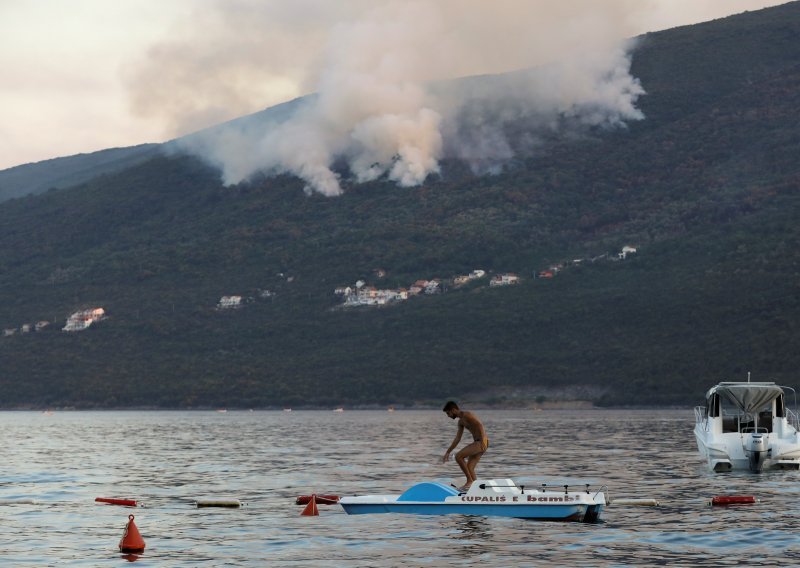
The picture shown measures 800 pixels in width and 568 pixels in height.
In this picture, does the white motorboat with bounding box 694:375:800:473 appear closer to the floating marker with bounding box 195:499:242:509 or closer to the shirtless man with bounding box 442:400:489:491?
the shirtless man with bounding box 442:400:489:491

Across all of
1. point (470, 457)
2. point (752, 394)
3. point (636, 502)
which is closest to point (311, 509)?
point (470, 457)

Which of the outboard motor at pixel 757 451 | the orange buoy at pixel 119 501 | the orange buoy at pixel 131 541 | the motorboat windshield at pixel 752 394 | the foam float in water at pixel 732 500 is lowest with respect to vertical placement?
the orange buoy at pixel 131 541

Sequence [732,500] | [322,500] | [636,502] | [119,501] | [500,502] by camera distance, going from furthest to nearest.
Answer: [119,501] < [732,500] < [322,500] < [636,502] < [500,502]

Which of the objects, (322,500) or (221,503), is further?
(221,503)

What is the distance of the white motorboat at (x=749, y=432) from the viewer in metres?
60.5

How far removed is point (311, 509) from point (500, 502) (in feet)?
21.2

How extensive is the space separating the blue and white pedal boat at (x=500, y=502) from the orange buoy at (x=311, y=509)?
2.80 metres

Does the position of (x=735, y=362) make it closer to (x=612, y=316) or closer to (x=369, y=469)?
(x=612, y=316)

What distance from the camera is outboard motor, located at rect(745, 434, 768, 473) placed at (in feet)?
197

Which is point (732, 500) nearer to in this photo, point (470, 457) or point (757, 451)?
point (470, 457)

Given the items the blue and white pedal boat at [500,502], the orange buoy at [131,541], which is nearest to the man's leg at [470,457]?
the blue and white pedal boat at [500,502]

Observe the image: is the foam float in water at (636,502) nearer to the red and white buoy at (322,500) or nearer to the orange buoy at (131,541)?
the red and white buoy at (322,500)

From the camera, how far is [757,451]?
197ft

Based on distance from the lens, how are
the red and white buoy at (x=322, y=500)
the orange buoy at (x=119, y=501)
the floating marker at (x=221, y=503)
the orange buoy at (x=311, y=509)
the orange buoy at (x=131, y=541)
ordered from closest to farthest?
the orange buoy at (x=131, y=541) → the orange buoy at (x=311, y=509) → the red and white buoy at (x=322, y=500) → the floating marker at (x=221, y=503) → the orange buoy at (x=119, y=501)
